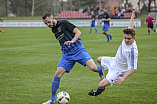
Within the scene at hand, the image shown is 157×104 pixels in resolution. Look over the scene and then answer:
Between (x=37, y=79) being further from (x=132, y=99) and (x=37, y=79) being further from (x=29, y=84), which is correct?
(x=132, y=99)

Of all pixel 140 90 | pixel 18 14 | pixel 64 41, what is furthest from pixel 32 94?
pixel 18 14

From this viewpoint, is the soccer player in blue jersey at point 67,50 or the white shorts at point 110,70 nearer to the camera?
the white shorts at point 110,70

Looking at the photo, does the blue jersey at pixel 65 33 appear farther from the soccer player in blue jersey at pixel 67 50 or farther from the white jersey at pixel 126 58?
the white jersey at pixel 126 58

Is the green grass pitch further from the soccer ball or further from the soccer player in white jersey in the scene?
the soccer player in white jersey

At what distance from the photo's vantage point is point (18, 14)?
5322cm

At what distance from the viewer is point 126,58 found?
18.3 ft

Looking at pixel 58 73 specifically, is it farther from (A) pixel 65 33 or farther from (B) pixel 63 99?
(A) pixel 65 33

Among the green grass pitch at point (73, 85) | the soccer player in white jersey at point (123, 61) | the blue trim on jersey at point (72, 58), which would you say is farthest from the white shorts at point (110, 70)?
the green grass pitch at point (73, 85)

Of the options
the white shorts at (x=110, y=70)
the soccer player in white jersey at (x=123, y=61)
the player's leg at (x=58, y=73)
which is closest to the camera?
the soccer player in white jersey at (x=123, y=61)

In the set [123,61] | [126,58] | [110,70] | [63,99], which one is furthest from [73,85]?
[126,58]

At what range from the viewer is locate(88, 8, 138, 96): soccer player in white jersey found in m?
5.30

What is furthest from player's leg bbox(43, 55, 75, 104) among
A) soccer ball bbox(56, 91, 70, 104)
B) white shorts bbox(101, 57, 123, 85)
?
white shorts bbox(101, 57, 123, 85)

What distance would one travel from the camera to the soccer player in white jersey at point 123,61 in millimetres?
5305

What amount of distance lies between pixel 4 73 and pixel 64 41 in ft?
13.0
